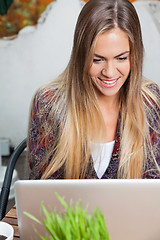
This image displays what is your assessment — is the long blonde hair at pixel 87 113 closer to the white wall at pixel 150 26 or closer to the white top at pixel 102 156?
the white top at pixel 102 156

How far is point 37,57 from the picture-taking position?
3578 mm

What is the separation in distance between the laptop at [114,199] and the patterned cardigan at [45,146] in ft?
1.92

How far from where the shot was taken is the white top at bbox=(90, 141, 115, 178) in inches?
54.6

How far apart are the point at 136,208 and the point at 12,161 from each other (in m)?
0.86

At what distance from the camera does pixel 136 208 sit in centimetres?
76

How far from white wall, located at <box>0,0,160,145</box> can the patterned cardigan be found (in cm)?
209

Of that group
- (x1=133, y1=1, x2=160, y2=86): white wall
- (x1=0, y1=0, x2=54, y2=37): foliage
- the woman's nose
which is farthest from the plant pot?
(x1=0, y1=0, x2=54, y2=37): foliage

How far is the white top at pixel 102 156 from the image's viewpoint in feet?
4.55

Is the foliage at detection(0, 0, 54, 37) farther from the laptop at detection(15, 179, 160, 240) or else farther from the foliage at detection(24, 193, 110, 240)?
the foliage at detection(24, 193, 110, 240)

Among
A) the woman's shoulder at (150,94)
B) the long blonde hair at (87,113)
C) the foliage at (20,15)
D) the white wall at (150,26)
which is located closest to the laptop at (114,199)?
the long blonde hair at (87,113)

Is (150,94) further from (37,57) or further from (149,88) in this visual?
(37,57)

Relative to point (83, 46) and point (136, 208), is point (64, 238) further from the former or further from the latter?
point (83, 46)

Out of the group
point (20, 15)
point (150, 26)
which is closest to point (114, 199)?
point (150, 26)

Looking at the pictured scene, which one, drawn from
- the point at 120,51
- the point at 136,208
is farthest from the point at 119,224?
the point at 120,51
